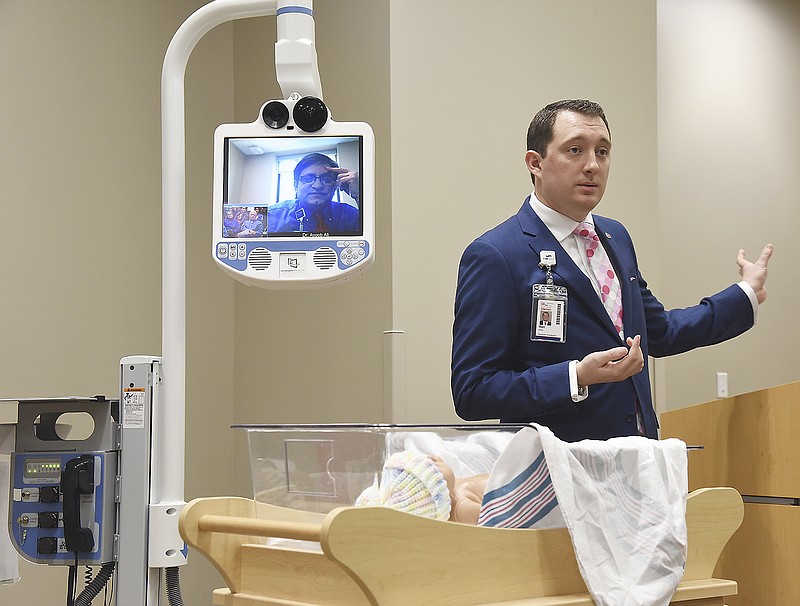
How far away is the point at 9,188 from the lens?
348 cm

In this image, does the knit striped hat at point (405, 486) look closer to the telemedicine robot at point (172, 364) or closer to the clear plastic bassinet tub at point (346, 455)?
the clear plastic bassinet tub at point (346, 455)

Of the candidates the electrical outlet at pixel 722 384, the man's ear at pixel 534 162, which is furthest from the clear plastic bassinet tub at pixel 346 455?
the electrical outlet at pixel 722 384

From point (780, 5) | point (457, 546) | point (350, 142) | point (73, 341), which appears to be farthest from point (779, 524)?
point (780, 5)

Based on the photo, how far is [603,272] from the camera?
2301mm

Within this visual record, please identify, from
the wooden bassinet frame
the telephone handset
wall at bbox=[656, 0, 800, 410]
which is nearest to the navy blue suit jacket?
the wooden bassinet frame

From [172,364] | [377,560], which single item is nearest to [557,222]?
[172,364]

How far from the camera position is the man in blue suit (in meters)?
2.04

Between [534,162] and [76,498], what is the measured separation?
1233mm

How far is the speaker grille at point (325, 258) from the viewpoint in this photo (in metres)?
1.84

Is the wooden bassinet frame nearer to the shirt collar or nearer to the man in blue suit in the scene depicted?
the man in blue suit

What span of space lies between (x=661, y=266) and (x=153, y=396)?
335 centimetres

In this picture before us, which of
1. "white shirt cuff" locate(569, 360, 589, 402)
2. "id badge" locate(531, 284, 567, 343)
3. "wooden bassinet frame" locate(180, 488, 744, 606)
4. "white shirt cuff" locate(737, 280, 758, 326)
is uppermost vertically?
"white shirt cuff" locate(737, 280, 758, 326)

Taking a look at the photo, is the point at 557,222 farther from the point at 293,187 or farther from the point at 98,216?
the point at 98,216

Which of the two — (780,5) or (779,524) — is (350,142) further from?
(780,5)
